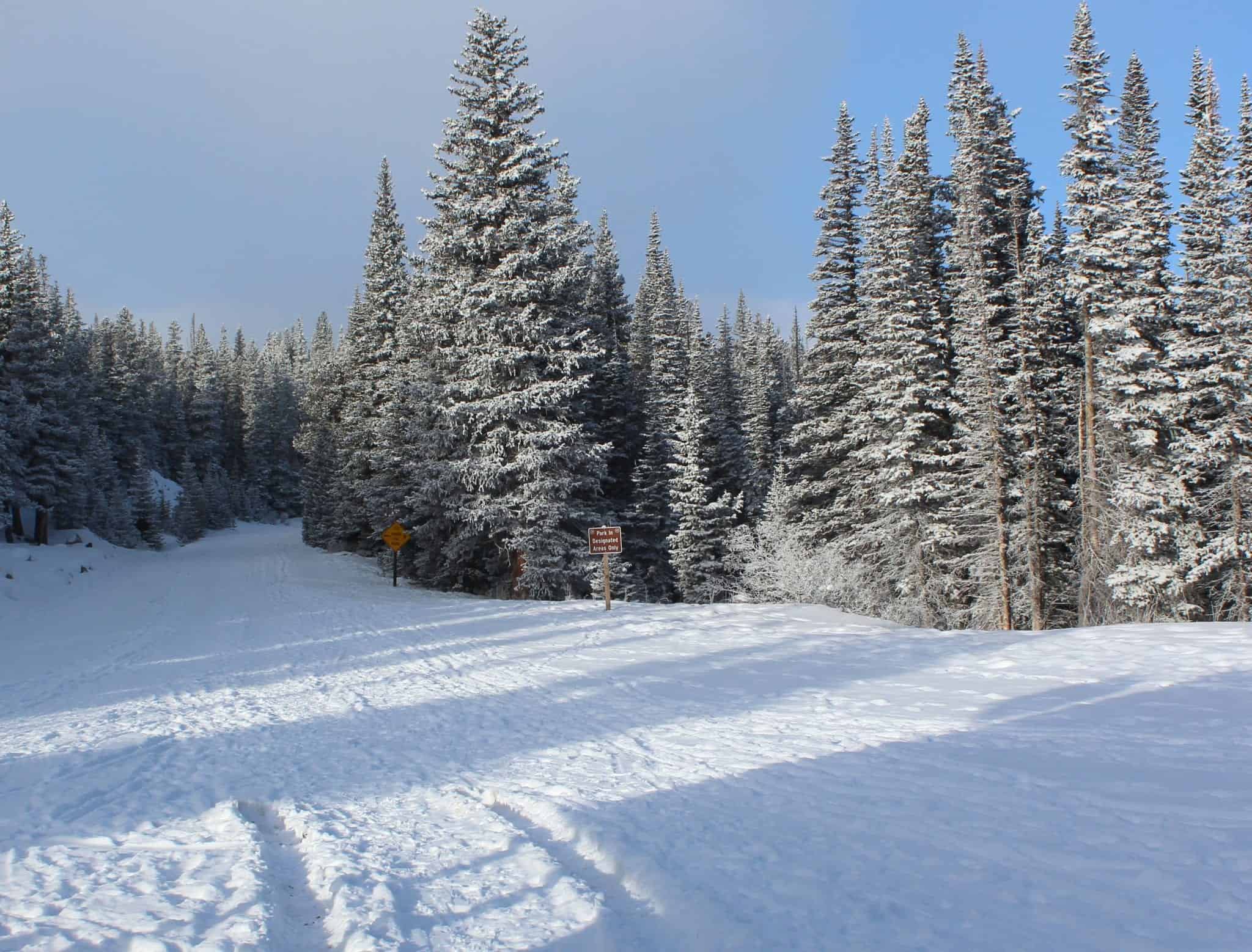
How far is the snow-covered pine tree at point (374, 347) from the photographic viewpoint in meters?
33.4

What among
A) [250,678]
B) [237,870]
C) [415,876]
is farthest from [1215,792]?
[250,678]

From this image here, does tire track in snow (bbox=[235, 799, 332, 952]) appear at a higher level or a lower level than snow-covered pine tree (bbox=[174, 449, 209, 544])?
lower

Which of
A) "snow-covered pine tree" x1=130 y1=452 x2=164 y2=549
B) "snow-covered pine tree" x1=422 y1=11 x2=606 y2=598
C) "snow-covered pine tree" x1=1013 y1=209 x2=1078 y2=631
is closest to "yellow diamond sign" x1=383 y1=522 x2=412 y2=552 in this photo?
"snow-covered pine tree" x1=422 y1=11 x2=606 y2=598

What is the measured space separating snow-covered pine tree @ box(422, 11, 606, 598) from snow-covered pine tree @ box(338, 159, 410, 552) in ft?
36.1

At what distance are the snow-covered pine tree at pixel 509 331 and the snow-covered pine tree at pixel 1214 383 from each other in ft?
54.1

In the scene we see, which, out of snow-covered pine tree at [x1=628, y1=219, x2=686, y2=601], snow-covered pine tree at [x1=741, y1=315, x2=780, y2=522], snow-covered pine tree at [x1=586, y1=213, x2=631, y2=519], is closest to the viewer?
snow-covered pine tree at [x1=586, y1=213, x2=631, y2=519]

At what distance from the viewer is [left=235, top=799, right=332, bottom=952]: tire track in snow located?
12.3 ft

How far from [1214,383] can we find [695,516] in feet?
54.1

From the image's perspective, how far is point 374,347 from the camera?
34.9m

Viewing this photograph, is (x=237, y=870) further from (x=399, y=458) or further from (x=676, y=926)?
(x=399, y=458)

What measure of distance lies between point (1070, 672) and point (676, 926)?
23.0 ft

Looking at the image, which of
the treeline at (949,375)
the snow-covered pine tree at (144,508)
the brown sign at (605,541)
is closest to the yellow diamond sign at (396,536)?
the treeline at (949,375)

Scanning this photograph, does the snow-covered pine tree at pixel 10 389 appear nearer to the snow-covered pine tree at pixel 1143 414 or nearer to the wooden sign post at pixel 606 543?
the wooden sign post at pixel 606 543

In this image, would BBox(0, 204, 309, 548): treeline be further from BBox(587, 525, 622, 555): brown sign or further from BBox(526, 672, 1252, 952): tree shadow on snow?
BBox(526, 672, 1252, 952): tree shadow on snow
